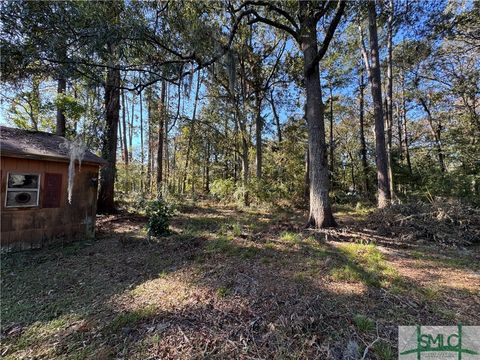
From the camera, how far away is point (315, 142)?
561 cm

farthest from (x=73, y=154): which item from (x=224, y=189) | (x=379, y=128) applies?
(x=379, y=128)

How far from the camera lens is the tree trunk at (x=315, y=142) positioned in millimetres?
5543

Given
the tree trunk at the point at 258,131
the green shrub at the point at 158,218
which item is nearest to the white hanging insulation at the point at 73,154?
the green shrub at the point at 158,218

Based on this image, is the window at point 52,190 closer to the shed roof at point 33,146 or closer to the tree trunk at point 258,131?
the shed roof at point 33,146

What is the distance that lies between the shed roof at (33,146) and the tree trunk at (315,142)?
5.29m

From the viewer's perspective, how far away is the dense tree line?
15.7 ft

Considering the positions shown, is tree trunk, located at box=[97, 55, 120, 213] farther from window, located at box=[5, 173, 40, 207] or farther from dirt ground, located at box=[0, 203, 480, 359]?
dirt ground, located at box=[0, 203, 480, 359]

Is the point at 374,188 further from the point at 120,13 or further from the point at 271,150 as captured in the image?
the point at 120,13

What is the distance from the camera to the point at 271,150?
1206cm

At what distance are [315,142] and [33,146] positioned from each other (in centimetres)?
626

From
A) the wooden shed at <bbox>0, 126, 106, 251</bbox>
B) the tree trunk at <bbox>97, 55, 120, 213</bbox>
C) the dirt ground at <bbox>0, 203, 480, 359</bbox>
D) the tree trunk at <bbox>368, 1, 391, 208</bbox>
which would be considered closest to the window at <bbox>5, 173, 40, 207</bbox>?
the wooden shed at <bbox>0, 126, 106, 251</bbox>

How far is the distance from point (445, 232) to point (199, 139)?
1018cm

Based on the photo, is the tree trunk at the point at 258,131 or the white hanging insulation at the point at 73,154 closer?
the white hanging insulation at the point at 73,154

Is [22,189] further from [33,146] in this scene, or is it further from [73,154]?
[73,154]
